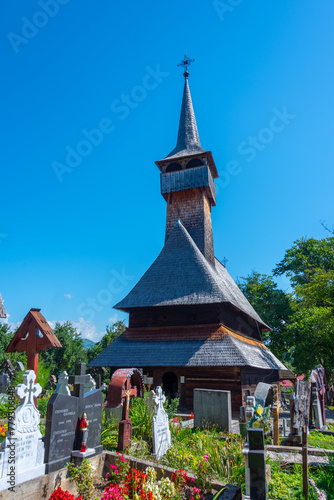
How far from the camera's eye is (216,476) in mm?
5629

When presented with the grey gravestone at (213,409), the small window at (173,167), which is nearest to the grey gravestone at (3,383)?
the grey gravestone at (213,409)

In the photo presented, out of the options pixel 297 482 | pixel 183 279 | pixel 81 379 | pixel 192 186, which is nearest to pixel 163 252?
pixel 183 279

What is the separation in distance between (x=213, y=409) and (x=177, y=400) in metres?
1.59

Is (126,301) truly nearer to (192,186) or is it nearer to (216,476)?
(192,186)

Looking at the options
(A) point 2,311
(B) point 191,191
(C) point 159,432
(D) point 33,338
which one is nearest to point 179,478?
(C) point 159,432

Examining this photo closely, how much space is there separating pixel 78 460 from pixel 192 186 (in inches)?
774

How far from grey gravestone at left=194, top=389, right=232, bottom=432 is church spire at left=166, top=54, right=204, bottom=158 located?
18938mm

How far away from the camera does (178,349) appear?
→ 15805mm

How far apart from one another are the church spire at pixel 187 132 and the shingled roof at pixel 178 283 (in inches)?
319

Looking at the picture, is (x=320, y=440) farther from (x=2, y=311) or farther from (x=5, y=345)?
(x=5, y=345)

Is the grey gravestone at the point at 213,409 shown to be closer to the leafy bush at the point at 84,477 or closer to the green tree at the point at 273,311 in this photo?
the leafy bush at the point at 84,477

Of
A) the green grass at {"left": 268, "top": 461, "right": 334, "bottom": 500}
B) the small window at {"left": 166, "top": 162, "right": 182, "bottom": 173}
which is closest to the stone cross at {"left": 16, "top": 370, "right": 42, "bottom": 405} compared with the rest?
the green grass at {"left": 268, "top": 461, "right": 334, "bottom": 500}

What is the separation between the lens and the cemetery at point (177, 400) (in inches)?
205

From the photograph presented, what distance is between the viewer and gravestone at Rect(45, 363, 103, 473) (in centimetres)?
561
